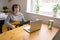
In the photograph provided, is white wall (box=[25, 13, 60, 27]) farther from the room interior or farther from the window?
the window

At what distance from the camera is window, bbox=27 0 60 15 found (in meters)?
2.53

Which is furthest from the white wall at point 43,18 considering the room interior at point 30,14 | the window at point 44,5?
the window at point 44,5

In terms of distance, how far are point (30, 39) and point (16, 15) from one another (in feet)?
3.91

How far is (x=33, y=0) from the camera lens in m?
2.80

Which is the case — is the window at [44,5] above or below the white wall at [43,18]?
above

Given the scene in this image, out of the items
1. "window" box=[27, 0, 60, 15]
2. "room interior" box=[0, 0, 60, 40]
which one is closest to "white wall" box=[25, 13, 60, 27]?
"room interior" box=[0, 0, 60, 40]

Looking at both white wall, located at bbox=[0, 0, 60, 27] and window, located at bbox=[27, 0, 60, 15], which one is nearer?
white wall, located at bbox=[0, 0, 60, 27]

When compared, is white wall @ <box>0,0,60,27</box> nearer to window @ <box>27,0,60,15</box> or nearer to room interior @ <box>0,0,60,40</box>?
room interior @ <box>0,0,60,40</box>

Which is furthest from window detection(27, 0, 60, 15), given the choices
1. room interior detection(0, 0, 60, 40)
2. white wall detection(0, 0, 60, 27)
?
white wall detection(0, 0, 60, 27)

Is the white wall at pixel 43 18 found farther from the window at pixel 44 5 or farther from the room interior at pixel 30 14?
the window at pixel 44 5

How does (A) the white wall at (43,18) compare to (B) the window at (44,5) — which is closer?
(A) the white wall at (43,18)

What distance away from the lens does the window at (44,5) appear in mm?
2525

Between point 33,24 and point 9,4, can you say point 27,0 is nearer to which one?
point 9,4

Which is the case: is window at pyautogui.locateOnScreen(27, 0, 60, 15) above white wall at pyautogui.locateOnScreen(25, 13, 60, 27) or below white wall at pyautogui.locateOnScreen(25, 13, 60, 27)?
above
